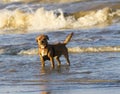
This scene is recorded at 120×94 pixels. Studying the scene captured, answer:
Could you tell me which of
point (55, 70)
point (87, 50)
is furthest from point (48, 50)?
point (87, 50)

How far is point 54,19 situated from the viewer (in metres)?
23.8

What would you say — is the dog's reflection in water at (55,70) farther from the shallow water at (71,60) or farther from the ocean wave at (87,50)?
the ocean wave at (87,50)

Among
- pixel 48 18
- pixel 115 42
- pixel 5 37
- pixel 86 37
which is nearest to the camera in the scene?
pixel 115 42

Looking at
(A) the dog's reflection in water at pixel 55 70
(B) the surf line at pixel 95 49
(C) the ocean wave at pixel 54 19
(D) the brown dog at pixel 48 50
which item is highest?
(D) the brown dog at pixel 48 50

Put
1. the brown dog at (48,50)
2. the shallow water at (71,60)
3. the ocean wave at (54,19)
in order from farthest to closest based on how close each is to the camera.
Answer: the ocean wave at (54,19) → the brown dog at (48,50) → the shallow water at (71,60)

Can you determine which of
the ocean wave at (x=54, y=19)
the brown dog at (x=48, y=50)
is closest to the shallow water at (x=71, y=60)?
the ocean wave at (x=54, y=19)

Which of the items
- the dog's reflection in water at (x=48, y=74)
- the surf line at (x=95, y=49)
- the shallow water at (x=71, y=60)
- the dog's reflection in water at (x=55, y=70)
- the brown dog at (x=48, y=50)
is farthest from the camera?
the surf line at (x=95, y=49)

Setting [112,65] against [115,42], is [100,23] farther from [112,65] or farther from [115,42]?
[112,65]

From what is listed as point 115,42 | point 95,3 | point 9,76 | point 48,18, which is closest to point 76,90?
point 9,76

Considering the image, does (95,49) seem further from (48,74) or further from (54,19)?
(54,19)

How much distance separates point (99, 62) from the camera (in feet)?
40.3

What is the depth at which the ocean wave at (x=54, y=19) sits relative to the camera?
22080 millimetres

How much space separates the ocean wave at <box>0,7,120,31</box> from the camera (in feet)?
72.4

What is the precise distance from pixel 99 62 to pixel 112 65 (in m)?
0.67
